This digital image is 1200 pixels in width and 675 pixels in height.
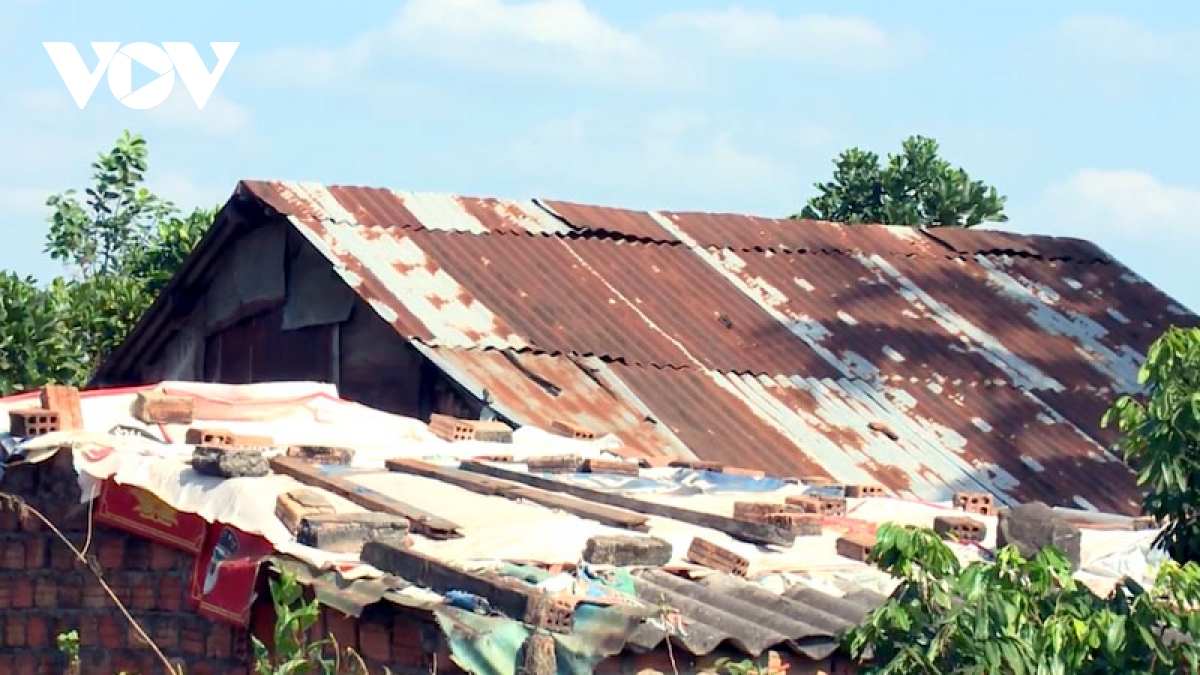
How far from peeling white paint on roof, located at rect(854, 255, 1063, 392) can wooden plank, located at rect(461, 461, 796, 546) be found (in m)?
7.06

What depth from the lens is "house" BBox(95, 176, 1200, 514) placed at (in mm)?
13016

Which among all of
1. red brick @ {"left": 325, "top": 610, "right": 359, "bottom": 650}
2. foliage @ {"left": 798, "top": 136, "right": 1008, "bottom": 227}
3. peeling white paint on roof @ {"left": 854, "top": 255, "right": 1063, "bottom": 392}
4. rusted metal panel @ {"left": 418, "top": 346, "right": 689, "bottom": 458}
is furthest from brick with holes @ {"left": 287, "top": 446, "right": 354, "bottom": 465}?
foliage @ {"left": 798, "top": 136, "right": 1008, "bottom": 227}

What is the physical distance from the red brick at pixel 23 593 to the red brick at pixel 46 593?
0.03 metres

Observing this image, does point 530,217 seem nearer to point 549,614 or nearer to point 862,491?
point 862,491

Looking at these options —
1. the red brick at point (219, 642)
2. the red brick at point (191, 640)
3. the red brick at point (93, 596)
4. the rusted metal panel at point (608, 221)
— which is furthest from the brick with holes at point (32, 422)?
the rusted metal panel at point (608, 221)

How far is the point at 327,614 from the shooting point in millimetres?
7191

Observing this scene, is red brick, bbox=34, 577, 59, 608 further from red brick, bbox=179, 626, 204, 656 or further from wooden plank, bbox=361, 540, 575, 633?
wooden plank, bbox=361, 540, 575, 633

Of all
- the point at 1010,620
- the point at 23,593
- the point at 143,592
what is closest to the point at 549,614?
the point at 1010,620

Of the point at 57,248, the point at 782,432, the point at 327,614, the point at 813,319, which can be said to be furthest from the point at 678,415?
the point at 57,248

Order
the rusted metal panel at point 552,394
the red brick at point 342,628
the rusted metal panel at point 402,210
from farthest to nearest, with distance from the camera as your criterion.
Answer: the rusted metal panel at point 402,210 < the rusted metal panel at point 552,394 < the red brick at point 342,628

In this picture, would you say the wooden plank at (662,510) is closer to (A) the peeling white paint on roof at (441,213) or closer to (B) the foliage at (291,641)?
(B) the foliage at (291,641)

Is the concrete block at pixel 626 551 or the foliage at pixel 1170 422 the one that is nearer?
the foliage at pixel 1170 422

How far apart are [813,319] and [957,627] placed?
9411mm

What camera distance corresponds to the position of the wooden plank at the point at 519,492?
811 centimetres
